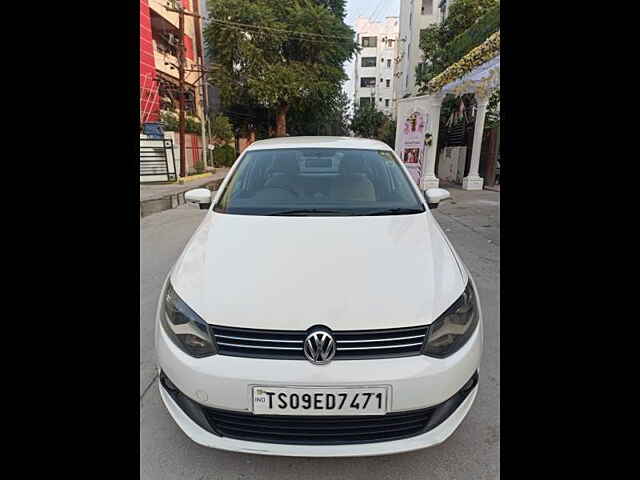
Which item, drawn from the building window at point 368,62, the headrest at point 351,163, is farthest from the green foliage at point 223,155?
the building window at point 368,62

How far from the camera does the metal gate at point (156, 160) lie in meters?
12.5

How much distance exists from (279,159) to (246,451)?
1.98 meters

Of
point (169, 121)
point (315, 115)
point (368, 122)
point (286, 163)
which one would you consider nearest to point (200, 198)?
point (286, 163)

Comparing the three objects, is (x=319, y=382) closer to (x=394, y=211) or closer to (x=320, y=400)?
(x=320, y=400)

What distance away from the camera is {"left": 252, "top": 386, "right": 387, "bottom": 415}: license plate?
1362 mm

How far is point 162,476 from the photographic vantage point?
1.62 metres

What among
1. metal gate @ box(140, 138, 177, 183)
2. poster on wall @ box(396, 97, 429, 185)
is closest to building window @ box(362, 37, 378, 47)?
metal gate @ box(140, 138, 177, 183)

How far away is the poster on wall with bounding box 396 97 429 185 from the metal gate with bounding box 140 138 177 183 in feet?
26.8

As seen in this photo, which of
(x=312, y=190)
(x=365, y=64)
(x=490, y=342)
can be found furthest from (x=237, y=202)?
(x=365, y=64)

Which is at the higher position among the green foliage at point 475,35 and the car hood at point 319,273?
the green foliage at point 475,35

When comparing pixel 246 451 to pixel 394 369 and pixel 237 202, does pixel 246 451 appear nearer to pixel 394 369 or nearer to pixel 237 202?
pixel 394 369

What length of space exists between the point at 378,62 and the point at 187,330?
56366mm

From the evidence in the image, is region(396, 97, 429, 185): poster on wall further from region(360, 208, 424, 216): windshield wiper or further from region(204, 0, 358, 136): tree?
region(204, 0, 358, 136): tree

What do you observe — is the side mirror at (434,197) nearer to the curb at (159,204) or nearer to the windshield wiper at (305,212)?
the windshield wiper at (305,212)
